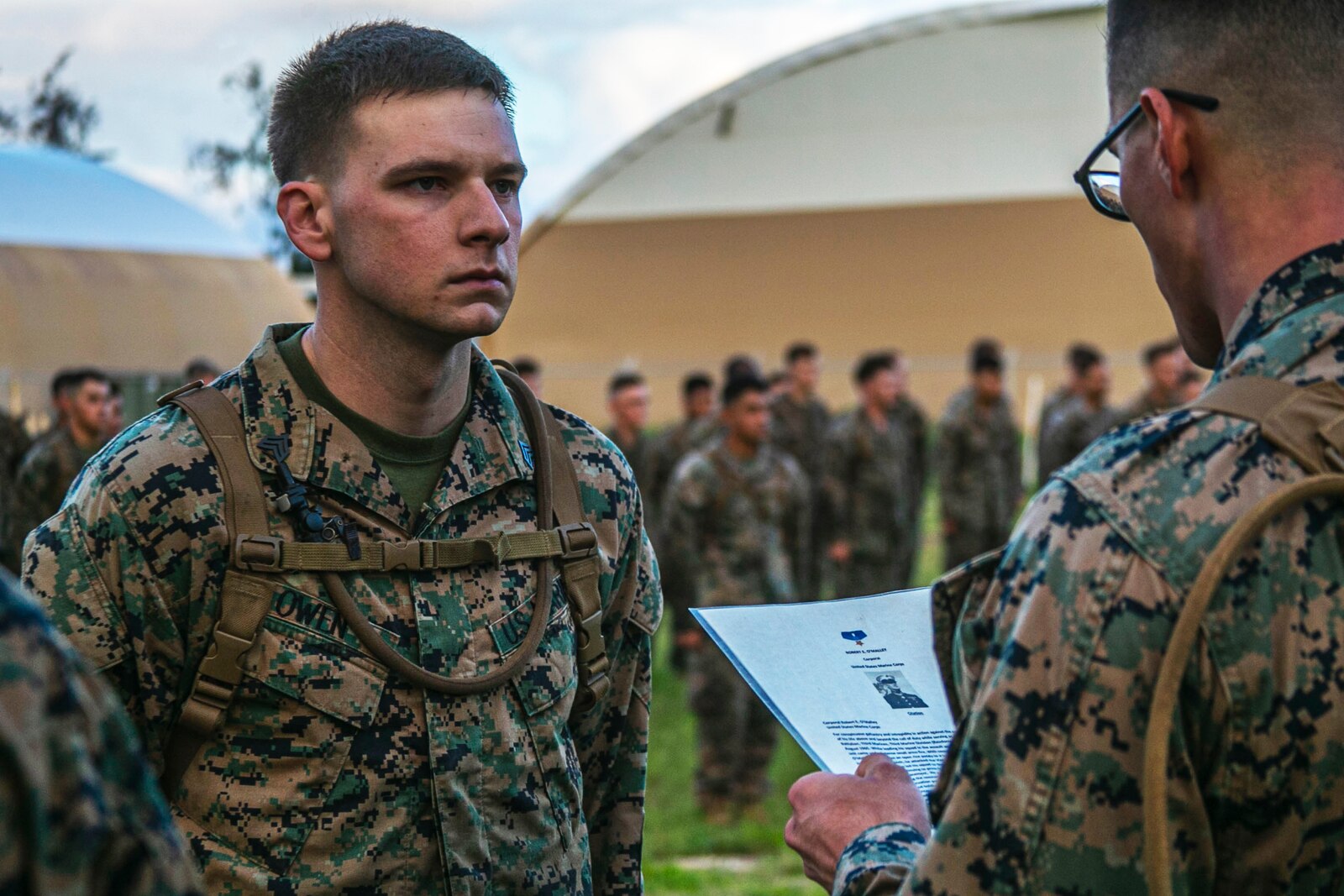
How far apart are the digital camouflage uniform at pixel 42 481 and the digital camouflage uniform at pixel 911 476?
6131 millimetres

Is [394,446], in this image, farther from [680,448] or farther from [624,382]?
[680,448]

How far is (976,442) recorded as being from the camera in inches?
461

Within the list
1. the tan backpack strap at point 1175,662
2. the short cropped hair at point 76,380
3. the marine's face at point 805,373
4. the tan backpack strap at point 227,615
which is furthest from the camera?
the marine's face at point 805,373

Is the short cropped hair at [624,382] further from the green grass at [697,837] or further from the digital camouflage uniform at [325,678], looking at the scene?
the digital camouflage uniform at [325,678]

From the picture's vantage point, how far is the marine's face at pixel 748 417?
8352 mm

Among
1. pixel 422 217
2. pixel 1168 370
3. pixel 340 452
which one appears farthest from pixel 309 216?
pixel 1168 370

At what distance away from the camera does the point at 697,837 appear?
6.96 m

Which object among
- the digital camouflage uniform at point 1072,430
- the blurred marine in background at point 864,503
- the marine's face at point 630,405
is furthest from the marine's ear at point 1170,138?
the digital camouflage uniform at point 1072,430

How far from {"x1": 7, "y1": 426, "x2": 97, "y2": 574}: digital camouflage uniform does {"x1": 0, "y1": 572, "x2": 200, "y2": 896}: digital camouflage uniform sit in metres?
7.47

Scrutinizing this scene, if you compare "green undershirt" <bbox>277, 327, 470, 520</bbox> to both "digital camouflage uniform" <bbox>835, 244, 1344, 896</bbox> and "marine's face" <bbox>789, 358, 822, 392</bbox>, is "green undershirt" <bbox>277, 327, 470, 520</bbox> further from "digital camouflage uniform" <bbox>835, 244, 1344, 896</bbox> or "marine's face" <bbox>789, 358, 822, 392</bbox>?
"marine's face" <bbox>789, 358, 822, 392</bbox>

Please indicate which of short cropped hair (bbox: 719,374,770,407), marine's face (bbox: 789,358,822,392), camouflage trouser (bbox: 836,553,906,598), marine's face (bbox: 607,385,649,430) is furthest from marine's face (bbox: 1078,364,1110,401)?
short cropped hair (bbox: 719,374,770,407)

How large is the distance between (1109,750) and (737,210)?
1946cm

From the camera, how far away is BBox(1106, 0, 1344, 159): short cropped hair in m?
1.37

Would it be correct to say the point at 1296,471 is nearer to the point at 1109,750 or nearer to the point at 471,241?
the point at 1109,750
